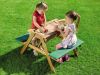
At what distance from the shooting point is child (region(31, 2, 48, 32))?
893 cm

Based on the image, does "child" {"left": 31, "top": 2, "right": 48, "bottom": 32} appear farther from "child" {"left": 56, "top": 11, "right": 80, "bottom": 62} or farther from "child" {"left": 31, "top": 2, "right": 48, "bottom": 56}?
"child" {"left": 56, "top": 11, "right": 80, "bottom": 62}

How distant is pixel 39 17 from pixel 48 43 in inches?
50.8

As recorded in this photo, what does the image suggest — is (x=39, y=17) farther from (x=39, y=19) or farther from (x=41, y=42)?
(x=41, y=42)

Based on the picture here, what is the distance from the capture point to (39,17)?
9.24m

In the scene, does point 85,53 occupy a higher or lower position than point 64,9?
lower

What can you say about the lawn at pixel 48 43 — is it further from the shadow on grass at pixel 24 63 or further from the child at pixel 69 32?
the child at pixel 69 32

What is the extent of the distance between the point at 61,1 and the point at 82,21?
226 centimetres

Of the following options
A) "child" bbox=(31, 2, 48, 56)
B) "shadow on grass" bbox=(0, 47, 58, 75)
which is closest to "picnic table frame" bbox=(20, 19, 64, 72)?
"child" bbox=(31, 2, 48, 56)

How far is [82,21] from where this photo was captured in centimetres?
1191

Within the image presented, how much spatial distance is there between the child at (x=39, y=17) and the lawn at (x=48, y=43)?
3.22ft

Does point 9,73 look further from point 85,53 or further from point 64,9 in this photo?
point 64,9

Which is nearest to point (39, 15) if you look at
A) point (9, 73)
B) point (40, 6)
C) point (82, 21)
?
point (40, 6)

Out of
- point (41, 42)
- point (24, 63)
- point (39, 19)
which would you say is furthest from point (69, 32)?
point (24, 63)

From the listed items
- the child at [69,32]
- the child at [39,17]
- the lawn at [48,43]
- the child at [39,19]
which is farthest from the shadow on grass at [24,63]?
the child at [39,17]
